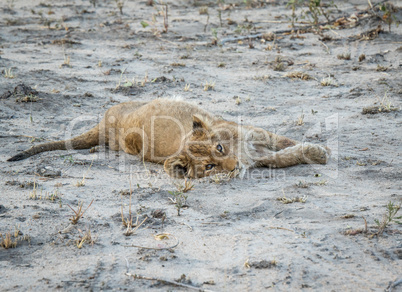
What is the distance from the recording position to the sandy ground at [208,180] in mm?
2936

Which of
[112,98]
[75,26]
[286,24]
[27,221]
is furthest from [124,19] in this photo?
[27,221]

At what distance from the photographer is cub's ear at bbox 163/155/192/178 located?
4770mm

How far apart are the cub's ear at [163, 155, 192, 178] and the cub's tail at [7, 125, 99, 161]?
60.4 inches

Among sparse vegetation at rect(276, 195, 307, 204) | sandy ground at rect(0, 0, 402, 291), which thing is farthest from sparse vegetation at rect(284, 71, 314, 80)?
sparse vegetation at rect(276, 195, 307, 204)

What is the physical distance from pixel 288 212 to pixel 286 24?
26.2 feet

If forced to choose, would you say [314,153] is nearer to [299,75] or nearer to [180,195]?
[180,195]

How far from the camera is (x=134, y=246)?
3.25 meters

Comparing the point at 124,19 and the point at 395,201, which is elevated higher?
the point at 124,19

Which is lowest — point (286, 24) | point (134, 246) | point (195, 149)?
point (134, 246)

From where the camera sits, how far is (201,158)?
15.9 feet

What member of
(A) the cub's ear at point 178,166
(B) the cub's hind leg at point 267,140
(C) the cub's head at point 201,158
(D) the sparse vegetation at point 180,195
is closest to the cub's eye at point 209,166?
(C) the cub's head at point 201,158

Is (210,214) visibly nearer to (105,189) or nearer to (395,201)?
(105,189)

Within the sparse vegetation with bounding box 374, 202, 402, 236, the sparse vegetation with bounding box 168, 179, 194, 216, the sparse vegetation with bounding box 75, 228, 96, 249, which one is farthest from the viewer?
the sparse vegetation with bounding box 168, 179, 194, 216

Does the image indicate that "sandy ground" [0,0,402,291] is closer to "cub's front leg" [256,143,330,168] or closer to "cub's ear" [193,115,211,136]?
"cub's front leg" [256,143,330,168]
